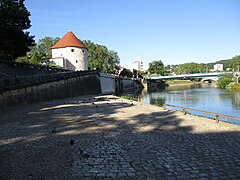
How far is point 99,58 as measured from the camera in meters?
85.0

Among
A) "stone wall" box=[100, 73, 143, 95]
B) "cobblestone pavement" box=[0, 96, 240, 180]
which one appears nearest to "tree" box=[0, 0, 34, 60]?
"cobblestone pavement" box=[0, 96, 240, 180]

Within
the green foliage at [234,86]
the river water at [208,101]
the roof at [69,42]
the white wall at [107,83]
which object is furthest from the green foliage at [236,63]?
the roof at [69,42]

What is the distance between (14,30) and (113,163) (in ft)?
98.1

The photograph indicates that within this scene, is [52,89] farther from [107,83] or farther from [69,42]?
[69,42]

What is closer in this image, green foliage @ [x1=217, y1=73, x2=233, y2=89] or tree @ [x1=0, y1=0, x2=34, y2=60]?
tree @ [x1=0, y1=0, x2=34, y2=60]

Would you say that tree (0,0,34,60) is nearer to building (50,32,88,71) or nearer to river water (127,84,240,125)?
river water (127,84,240,125)

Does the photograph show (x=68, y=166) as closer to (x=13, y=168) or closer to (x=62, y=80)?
(x=13, y=168)

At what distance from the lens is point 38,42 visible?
8056cm

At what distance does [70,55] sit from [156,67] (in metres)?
85.6

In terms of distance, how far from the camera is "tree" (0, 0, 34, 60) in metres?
29.6

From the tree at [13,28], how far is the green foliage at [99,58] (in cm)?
4641

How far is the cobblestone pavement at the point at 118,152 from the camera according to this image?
19.3ft

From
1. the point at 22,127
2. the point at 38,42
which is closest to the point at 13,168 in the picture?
the point at 22,127

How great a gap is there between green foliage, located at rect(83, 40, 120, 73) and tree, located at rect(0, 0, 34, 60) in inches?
1827
